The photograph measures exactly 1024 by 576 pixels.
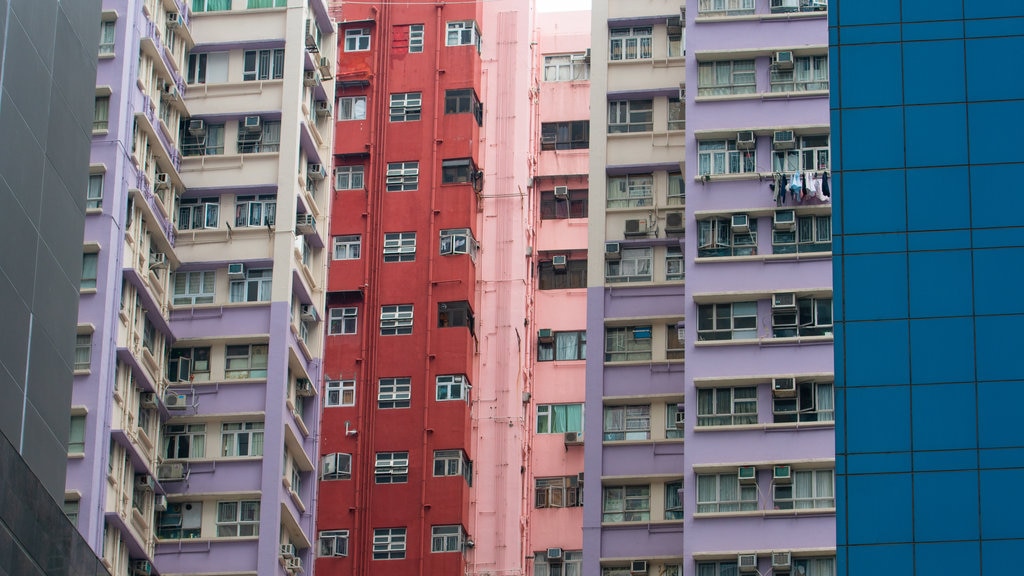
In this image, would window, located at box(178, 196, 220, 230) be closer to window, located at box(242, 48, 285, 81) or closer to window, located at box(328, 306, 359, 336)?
window, located at box(242, 48, 285, 81)

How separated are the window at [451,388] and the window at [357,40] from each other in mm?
14088

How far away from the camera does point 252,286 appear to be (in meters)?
73.8

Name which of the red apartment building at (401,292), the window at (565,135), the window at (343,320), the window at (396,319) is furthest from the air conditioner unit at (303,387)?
the window at (565,135)

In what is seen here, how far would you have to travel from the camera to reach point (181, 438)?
71812mm

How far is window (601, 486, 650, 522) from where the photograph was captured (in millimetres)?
70312

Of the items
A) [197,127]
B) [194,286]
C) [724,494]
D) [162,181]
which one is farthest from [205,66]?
[724,494]

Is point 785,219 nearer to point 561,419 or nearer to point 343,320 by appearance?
point 561,419

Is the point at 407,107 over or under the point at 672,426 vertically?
over

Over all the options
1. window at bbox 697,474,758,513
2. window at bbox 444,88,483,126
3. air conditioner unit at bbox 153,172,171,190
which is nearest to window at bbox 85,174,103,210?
air conditioner unit at bbox 153,172,171,190

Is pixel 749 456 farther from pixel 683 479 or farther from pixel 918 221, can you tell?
pixel 918 221

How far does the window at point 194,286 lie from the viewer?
242 ft

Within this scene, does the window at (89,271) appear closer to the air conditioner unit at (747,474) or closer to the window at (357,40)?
the air conditioner unit at (747,474)

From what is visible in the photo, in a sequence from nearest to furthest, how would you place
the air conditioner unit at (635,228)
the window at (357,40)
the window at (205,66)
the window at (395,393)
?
the air conditioner unit at (635,228), the window at (205,66), the window at (395,393), the window at (357,40)

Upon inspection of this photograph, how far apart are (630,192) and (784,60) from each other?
6595mm
